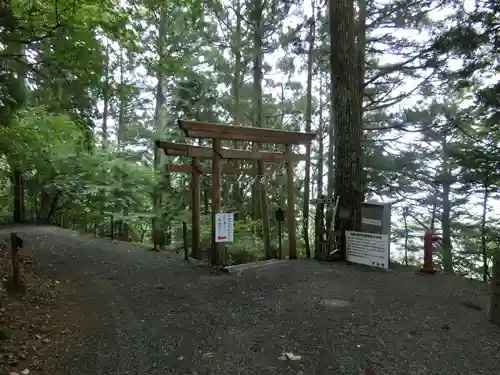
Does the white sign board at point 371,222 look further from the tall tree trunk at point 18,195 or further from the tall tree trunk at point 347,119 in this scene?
the tall tree trunk at point 18,195

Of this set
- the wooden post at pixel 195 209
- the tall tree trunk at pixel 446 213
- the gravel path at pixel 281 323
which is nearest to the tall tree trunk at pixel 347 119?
the gravel path at pixel 281 323

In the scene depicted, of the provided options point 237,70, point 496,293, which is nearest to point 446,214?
point 237,70

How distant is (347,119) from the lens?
8633mm

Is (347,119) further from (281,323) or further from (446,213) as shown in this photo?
(446,213)

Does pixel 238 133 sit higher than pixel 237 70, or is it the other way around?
pixel 237 70

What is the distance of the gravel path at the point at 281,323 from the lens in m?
3.67

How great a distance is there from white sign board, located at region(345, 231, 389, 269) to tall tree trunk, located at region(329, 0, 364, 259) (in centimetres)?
22

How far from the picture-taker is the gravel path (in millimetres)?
3674

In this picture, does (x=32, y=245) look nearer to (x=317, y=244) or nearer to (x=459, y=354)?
(x=317, y=244)

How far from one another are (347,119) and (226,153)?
2.94 meters

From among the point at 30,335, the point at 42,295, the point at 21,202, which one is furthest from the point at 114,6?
the point at 21,202

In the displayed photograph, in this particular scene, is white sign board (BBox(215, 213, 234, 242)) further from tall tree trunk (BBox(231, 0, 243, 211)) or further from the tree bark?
the tree bark

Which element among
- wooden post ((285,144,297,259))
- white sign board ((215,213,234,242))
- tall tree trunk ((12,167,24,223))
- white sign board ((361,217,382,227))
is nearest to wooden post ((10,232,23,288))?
white sign board ((215,213,234,242))

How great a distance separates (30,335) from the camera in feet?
14.1
